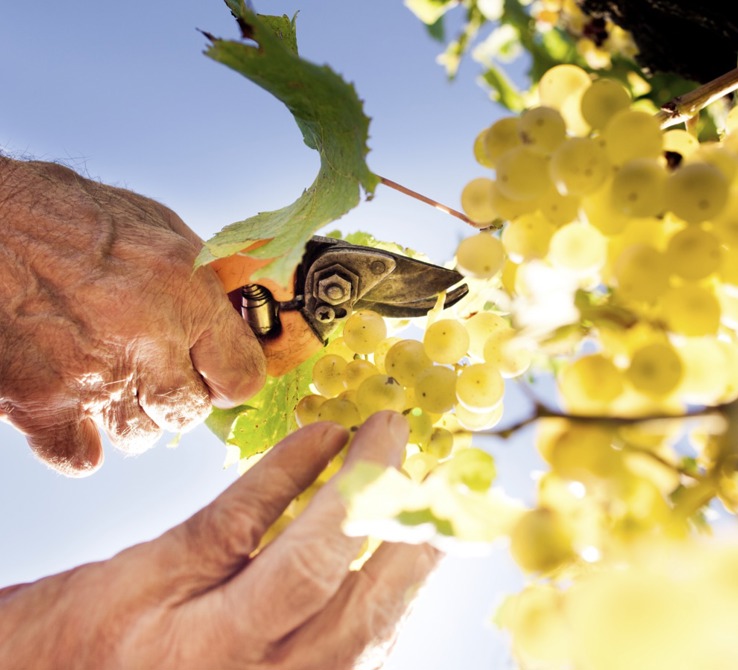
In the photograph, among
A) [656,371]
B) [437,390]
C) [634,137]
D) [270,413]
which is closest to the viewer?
[656,371]

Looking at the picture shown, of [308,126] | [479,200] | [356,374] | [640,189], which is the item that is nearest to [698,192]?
[640,189]

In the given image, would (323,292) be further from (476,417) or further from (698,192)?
(698,192)

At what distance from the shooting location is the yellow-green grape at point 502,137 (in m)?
0.64

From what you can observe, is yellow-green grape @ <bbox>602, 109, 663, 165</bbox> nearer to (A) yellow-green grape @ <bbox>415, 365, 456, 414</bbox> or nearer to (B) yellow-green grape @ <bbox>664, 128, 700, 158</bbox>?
(B) yellow-green grape @ <bbox>664, 128, 700, 158</bbox>

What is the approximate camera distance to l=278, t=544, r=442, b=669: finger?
628 millimetres

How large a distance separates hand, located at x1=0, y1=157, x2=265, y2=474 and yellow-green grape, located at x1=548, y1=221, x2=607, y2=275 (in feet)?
2.95

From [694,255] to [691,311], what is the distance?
0.04 m

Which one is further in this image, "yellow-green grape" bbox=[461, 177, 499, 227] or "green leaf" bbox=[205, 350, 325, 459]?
"green leaf" bbox=[205, 350, 325, 459]

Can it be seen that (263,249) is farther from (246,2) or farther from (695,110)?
(695,110)

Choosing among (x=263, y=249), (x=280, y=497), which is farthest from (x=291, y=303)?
(x=280, y=497)

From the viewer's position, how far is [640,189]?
49 centimetres

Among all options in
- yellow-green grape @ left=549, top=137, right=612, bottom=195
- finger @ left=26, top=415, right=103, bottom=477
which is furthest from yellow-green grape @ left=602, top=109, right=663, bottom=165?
finger @ left=26, top=415, right=103, bottom=477

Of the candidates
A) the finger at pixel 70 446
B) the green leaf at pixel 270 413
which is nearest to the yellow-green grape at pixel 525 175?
the green leaf at pixel 270 413

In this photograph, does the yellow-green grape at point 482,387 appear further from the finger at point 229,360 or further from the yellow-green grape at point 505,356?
the finger at point 229,360
